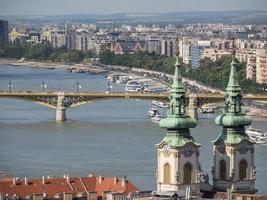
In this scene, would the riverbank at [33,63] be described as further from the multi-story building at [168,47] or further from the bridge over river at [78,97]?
the bridge over river at [78,97]

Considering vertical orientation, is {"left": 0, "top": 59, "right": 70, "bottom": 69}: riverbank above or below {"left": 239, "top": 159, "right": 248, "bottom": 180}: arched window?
below

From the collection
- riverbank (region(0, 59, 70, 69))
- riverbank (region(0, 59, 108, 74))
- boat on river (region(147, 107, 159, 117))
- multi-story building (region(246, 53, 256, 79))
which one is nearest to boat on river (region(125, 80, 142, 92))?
multi-story building (region(246, 53, 256, 79))

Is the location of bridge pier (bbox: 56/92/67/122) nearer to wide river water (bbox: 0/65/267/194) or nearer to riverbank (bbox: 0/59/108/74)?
wide river water (bbox: 0/65/267/194)

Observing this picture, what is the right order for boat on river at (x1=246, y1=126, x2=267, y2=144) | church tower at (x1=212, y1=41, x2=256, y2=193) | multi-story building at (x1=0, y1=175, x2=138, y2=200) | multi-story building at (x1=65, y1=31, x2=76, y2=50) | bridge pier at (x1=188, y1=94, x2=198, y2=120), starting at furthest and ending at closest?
1. multi-story building at (x1=65, y1=31, x2=76, y2=50)
2. bridge pier at (x1=188, y1=94, x2=198, y2=120)
3. boat on river at (x1=246, y1=126, x2=267, y2=144)
4. multi-story building at (x1=0, y1=175, x2=138, y2=200)
5. church tower at (x1=212, y1=41, x2=256, y2=193)

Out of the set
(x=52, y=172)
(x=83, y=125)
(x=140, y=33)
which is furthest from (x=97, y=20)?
(x=52, y=172)

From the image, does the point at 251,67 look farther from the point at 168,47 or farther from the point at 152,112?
the point at 168,47

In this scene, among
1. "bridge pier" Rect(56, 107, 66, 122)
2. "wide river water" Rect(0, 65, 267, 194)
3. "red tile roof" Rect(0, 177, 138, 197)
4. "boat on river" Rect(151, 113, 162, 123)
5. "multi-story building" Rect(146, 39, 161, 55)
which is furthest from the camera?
"multi-story building" Rect(146, 39, 161, 55)

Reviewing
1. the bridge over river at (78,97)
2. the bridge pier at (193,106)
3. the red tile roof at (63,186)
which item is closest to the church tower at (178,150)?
the red tile roof at (63,186)
